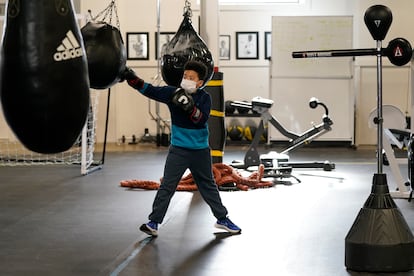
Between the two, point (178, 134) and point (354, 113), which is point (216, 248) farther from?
point (354, 113)

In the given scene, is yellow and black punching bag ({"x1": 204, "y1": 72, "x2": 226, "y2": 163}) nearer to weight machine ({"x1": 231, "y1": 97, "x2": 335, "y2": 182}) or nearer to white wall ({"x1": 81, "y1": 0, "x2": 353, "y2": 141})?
weight machine ({"x1": 231, "y1": 97, "x2": 335, "y2": 182})

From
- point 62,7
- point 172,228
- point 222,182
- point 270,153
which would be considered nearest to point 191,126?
point 172,228

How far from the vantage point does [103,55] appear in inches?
128

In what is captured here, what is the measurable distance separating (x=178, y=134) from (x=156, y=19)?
7.81 m

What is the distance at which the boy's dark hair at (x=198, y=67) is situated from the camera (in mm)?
4664

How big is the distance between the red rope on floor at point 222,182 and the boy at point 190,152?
77.5 inches

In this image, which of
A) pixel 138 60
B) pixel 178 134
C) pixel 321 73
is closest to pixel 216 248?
pixel 178 134

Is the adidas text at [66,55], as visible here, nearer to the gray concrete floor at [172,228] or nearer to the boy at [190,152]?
the gray concrete floor at [172,228]

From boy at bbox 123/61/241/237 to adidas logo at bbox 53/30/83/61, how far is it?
2.46 metres

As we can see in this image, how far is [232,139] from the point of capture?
12.0 m

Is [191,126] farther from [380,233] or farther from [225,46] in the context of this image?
[225,46]

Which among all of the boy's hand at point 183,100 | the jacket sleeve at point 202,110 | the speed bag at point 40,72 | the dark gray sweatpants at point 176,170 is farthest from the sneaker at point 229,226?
the speed bag at point 40,72

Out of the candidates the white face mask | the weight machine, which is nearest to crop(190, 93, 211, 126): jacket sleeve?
the white face mask

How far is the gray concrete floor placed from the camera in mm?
4156
